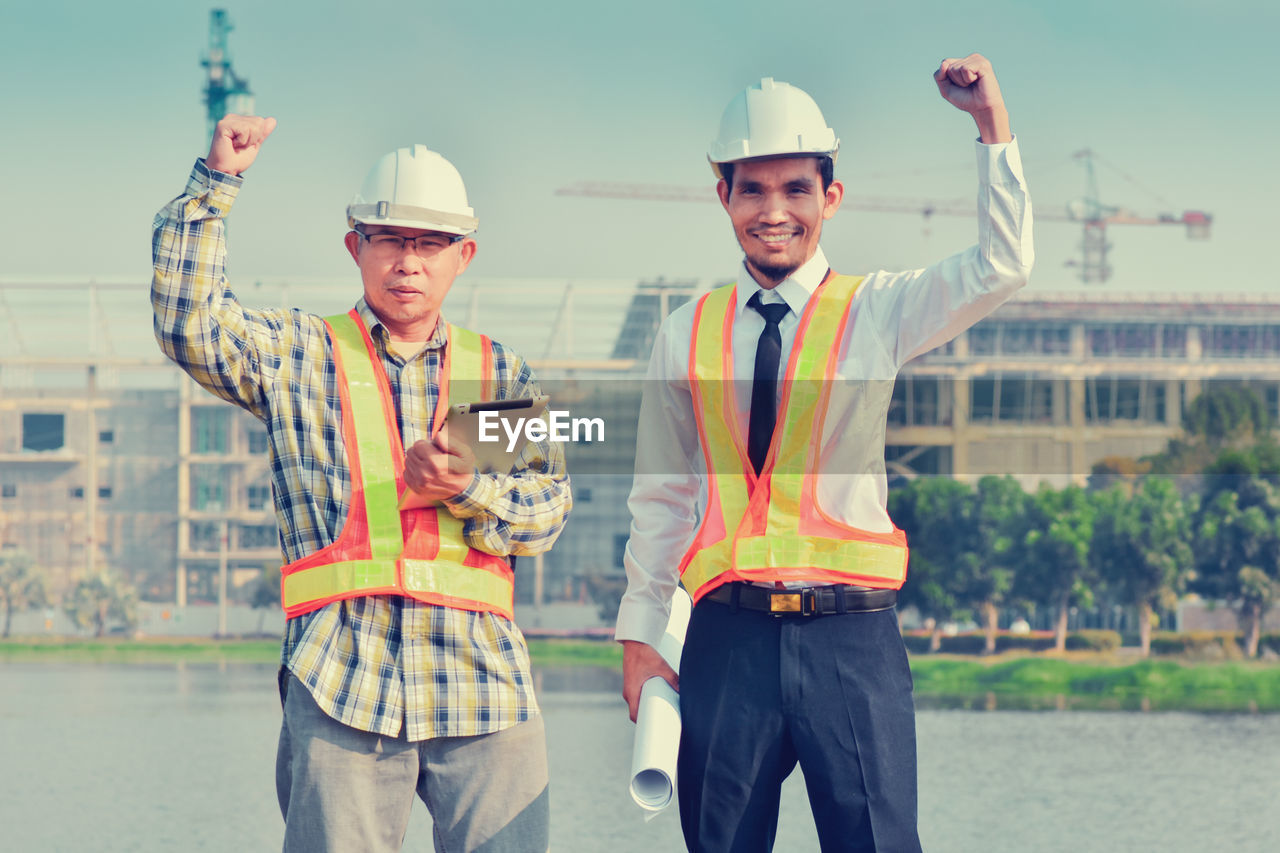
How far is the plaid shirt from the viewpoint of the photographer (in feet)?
12.5

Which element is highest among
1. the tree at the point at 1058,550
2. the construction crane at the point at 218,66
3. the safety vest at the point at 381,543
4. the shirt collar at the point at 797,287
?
the construction crane at the point at 218,66

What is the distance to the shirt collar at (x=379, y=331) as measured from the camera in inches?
163

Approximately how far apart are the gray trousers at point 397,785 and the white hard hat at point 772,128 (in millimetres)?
1487

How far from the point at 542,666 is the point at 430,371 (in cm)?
6195

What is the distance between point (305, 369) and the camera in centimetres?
409

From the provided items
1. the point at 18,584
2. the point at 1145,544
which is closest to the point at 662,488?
the point at 1145,544

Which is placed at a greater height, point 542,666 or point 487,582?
point 487,582

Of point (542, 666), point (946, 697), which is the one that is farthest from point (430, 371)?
point (542, 666)

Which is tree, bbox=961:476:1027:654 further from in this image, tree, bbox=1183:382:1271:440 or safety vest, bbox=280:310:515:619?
safety vest, bbox=280:310:515:619

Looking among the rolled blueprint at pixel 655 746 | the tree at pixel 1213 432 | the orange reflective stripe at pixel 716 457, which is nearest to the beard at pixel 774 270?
the orange reflective stripe at pixel 716 457

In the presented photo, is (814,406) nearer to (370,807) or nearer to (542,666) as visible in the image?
(370,807)

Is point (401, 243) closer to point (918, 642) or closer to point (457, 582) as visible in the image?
point (457, 582)

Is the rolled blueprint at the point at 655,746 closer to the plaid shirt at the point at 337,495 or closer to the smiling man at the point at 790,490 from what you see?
the smiling man at the point at 790,490

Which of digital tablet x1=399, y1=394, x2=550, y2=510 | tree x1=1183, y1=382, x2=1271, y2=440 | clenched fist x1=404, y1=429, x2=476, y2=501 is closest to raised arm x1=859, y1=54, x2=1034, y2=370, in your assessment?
digital tablet x1=399, y1=394, x2=550, y2=510
